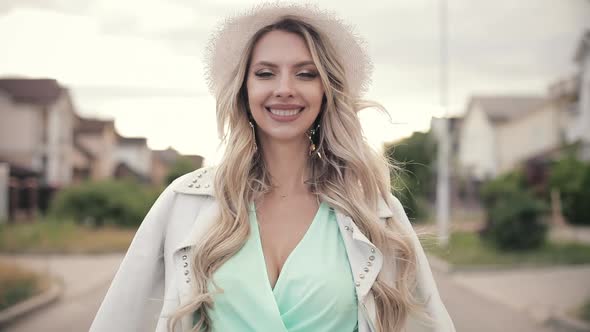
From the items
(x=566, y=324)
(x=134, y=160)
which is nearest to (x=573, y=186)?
(x=566, y=324)

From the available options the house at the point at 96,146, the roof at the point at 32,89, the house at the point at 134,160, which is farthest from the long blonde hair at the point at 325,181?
the house at the point at 134,160

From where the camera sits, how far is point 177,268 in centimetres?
229

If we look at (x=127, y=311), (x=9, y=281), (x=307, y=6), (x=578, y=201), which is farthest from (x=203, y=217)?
(x=578, y=201)

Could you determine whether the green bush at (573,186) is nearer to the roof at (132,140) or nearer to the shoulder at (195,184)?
the roof at (132,140)

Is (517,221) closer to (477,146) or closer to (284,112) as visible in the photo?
(477,146)

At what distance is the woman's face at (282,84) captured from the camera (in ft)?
8.14

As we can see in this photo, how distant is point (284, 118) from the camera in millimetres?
2514

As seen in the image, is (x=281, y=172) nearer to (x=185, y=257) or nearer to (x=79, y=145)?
(x=185, y=257)

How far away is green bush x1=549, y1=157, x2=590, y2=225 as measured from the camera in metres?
13.6


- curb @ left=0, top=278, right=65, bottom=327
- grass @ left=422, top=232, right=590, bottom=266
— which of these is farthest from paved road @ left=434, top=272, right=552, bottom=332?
curb @ left=0, top=278, right=65, bottom=327

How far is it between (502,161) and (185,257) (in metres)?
15.6

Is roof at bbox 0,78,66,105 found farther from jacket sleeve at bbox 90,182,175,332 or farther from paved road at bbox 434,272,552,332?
jacket sleeve at bbox 90,182,175,332

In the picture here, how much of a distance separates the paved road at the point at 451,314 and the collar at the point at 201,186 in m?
5.55

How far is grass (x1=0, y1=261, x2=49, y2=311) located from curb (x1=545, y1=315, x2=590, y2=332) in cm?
786
